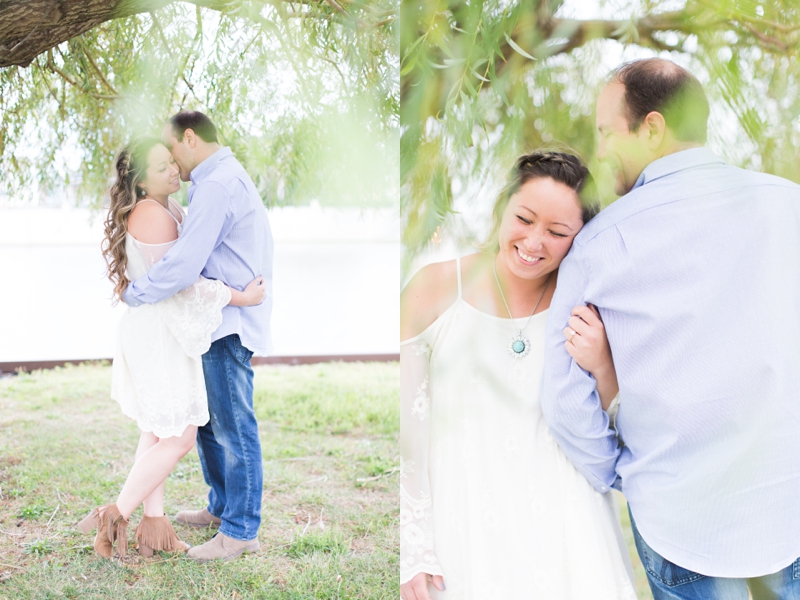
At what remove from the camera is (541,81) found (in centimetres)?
153

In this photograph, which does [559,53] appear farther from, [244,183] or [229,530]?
[229,530]

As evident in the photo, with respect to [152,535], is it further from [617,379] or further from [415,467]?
[617,379]

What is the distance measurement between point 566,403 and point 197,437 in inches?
61.1

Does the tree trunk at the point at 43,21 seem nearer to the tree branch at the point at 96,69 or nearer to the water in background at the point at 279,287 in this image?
the tree branch at the point at 96,69

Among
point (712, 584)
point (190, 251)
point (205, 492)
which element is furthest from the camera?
point (205, 492)

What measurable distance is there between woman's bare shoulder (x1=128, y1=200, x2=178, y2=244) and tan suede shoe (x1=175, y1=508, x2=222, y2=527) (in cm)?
120

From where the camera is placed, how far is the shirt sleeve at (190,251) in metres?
2.01

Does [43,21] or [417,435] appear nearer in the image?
[417,435]

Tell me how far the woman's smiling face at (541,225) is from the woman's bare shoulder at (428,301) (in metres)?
0.16

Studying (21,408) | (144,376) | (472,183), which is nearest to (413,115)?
(472,183)

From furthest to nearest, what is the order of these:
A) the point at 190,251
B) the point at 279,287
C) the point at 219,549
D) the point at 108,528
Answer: the point at 279,287, the point at 219,549, the point at 108,528, the point at 190,251

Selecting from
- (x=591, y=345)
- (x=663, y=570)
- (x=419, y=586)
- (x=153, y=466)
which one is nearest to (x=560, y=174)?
(x=591, y=345)

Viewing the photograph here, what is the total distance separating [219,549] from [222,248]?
45.5 inches

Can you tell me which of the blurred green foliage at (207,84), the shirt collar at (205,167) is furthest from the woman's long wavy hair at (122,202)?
the blurred green foliage at (207,84)
